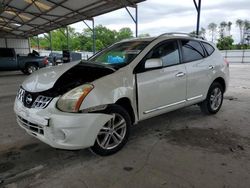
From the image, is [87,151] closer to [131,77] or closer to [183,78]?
[131,77]

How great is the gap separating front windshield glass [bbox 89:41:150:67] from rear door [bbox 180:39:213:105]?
36.1 inches

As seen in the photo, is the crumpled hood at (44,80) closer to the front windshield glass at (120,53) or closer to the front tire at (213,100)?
the front windshield glass at (120,53)

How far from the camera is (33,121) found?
291cm

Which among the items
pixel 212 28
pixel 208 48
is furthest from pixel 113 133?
pixel 212 28

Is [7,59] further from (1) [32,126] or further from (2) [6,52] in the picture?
(1) [32,126]

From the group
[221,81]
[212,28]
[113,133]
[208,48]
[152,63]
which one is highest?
[212,28]

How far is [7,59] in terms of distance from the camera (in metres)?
15.0

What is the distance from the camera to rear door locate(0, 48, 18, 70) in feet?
49.0

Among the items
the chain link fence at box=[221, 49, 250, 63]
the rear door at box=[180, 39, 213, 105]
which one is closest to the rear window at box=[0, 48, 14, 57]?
the rear door at box=[180, 39, 213, 105]

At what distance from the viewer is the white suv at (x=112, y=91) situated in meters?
2.82

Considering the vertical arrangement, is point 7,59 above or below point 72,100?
above

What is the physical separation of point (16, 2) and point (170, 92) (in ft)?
47.5

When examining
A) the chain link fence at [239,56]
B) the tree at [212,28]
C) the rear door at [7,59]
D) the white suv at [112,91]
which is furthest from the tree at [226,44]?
the white suv at [112,91]

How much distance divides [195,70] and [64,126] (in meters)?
2.77
